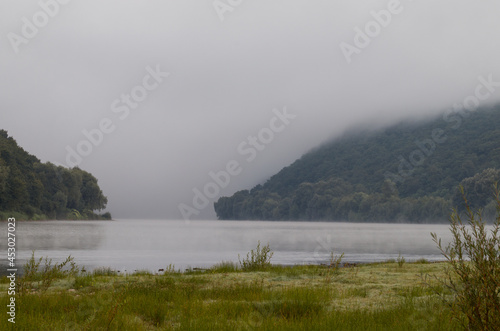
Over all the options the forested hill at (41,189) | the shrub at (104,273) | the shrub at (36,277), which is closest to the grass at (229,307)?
the shrub at (36,277)

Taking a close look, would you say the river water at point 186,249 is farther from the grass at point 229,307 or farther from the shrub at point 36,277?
the grass at point 229,307

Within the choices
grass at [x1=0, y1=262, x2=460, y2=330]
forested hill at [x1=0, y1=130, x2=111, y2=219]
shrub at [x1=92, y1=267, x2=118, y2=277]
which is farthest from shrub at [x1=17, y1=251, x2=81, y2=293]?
forested hill at [x1=0, y1=130, x2=111, y2=219]

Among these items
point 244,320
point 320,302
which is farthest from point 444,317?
point 244,320

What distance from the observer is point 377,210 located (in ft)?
599

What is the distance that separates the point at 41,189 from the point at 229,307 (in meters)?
114

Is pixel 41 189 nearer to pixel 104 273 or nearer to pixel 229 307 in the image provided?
pixel 104 273

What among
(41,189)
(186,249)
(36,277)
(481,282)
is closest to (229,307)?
(481,282)

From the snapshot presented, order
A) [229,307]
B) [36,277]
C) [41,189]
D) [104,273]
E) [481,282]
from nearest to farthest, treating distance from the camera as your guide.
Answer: [481,282]
[229,307]
[36,277]
[104,273]
[41,189]

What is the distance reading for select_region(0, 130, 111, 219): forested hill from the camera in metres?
96.4

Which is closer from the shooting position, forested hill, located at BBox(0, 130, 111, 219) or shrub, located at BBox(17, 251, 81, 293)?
shrub, located at BBox(17, 251, 81, 293)

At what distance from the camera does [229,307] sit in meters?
9.07

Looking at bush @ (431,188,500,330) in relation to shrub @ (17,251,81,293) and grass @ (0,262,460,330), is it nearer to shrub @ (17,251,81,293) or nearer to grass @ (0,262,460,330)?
grass @ (0,262,460,330)

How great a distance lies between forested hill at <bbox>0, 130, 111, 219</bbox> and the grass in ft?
294

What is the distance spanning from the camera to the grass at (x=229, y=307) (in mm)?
7367
